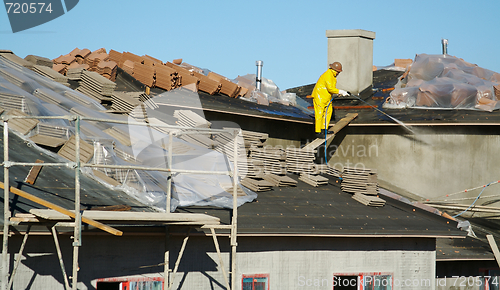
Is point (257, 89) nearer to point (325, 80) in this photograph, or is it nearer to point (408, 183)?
point (325, 80)

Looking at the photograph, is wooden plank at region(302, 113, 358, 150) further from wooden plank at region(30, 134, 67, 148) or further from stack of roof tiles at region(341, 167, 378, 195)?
wooden plank at region(30, 134, 67, 148)

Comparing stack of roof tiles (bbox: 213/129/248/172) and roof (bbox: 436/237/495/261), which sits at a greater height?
stack of roof tiles (bbox: 213/129/248/172)

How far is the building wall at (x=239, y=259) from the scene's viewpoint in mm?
9008

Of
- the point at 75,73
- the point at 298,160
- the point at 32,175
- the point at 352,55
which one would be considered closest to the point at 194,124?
the point at 298,160

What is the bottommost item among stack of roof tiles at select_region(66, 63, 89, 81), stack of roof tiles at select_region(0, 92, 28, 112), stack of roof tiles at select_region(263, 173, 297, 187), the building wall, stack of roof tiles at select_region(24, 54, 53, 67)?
the building wall

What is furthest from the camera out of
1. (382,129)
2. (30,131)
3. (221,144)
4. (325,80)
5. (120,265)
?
(382,129)

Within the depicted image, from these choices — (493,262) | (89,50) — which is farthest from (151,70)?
(493,262)

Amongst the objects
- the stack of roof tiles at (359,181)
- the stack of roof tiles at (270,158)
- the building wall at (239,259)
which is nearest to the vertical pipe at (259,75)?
the stack of roof tiles at (270,158)

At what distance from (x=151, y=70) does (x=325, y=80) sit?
557 cm

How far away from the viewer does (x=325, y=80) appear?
57.0 feet

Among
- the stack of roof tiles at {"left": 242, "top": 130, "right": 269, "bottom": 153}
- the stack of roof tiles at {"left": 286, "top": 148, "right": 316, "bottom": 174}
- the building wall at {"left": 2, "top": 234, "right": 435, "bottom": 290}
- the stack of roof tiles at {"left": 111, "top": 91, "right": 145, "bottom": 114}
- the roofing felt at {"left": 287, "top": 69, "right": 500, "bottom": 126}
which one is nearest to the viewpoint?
the building wall at {"left": 2, "top": 234, "right": 435, "bottom": 290}

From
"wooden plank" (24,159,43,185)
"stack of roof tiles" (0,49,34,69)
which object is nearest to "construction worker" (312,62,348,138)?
"stack of roof tiles" (0,49,34,69)

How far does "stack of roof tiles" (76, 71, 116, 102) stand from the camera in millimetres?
16438

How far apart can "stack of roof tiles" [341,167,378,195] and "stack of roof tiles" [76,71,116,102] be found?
7.20 meters
